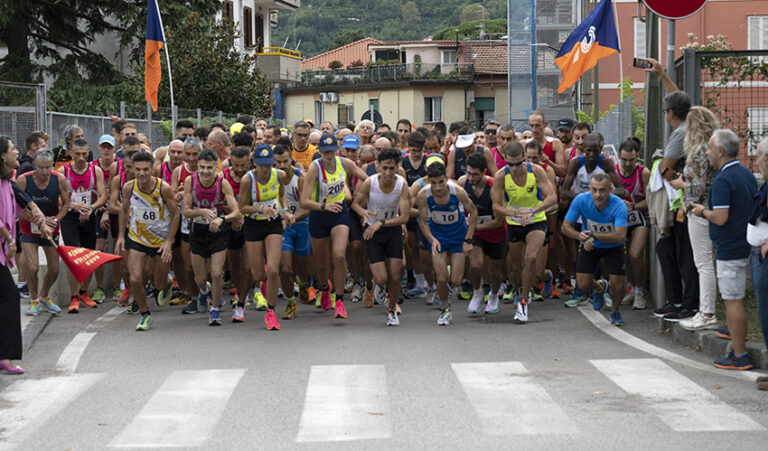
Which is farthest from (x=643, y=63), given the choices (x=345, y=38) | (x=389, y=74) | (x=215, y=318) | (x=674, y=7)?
(x=345, y=38)

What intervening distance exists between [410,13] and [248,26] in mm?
63249

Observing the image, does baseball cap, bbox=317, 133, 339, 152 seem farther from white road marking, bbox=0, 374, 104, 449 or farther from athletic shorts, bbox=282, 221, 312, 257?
white road marking, bbox=0, 374, 104, 449

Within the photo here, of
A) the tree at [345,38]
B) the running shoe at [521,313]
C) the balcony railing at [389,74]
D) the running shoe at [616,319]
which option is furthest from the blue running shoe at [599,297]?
the tree at [345,38]

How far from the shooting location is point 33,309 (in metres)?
12.8

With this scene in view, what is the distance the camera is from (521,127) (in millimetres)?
39125

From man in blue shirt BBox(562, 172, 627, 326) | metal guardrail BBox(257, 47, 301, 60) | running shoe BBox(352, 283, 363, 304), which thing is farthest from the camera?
metal guardrail BBox(257, 47, 301, 60)

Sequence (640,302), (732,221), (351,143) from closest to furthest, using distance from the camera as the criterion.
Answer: (732,221), (640,302), (351,143)

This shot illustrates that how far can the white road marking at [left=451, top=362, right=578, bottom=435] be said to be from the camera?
22.9 ft

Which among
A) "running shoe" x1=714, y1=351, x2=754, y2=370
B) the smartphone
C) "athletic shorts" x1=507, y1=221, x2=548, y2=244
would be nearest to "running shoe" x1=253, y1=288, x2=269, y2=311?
"athletic shorts" x1=507, y1=221, x2=548, y2=244

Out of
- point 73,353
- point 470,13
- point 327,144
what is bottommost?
point 73,353

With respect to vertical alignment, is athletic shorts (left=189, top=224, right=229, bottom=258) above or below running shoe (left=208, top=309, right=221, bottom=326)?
above

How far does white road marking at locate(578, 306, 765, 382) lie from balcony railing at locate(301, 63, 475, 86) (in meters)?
59.5

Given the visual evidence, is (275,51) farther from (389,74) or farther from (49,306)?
(49,306)

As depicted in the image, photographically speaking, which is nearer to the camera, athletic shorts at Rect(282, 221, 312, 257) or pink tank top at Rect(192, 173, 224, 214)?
pink tank top at Rect(192, 173, 224, 214)
